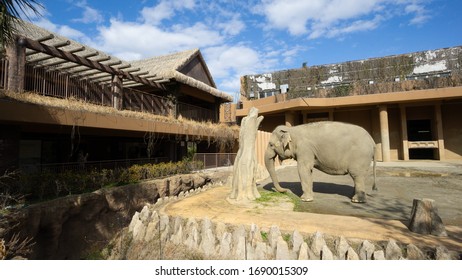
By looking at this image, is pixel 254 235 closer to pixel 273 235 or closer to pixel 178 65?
pixel 273 235

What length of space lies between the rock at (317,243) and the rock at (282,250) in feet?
1.45

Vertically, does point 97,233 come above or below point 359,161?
below

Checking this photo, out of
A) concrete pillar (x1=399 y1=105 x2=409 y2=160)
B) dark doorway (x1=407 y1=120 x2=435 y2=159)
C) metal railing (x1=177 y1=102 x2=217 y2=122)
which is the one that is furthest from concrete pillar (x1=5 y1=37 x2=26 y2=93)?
dark doorway (x1=407 y1=120 x2=435 y2=159)

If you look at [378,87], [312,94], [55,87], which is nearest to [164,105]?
[55,87]

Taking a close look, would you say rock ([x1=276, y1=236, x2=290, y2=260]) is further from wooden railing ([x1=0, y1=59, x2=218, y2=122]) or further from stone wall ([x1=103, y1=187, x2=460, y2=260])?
wooden railing ([x1=0, y1=59, x2=218, y2=122])

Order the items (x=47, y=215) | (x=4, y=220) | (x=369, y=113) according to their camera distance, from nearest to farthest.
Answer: (x=4, y=220), (x=47, y=215), (x=369, y=113)

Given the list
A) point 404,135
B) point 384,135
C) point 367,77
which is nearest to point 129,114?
point 384,135

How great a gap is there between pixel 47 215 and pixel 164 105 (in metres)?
8.89

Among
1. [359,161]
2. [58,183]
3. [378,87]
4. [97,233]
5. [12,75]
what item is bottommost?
[97,233]

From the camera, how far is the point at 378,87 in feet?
60.9

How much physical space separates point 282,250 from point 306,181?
10.1 feet

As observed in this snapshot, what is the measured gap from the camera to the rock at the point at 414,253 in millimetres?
3633

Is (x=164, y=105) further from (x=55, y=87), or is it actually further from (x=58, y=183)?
(x=58, y=183)

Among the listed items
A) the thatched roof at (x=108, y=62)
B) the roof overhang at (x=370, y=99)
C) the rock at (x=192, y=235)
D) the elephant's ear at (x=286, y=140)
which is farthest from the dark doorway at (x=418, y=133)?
the rock at (x=192, y=235)
